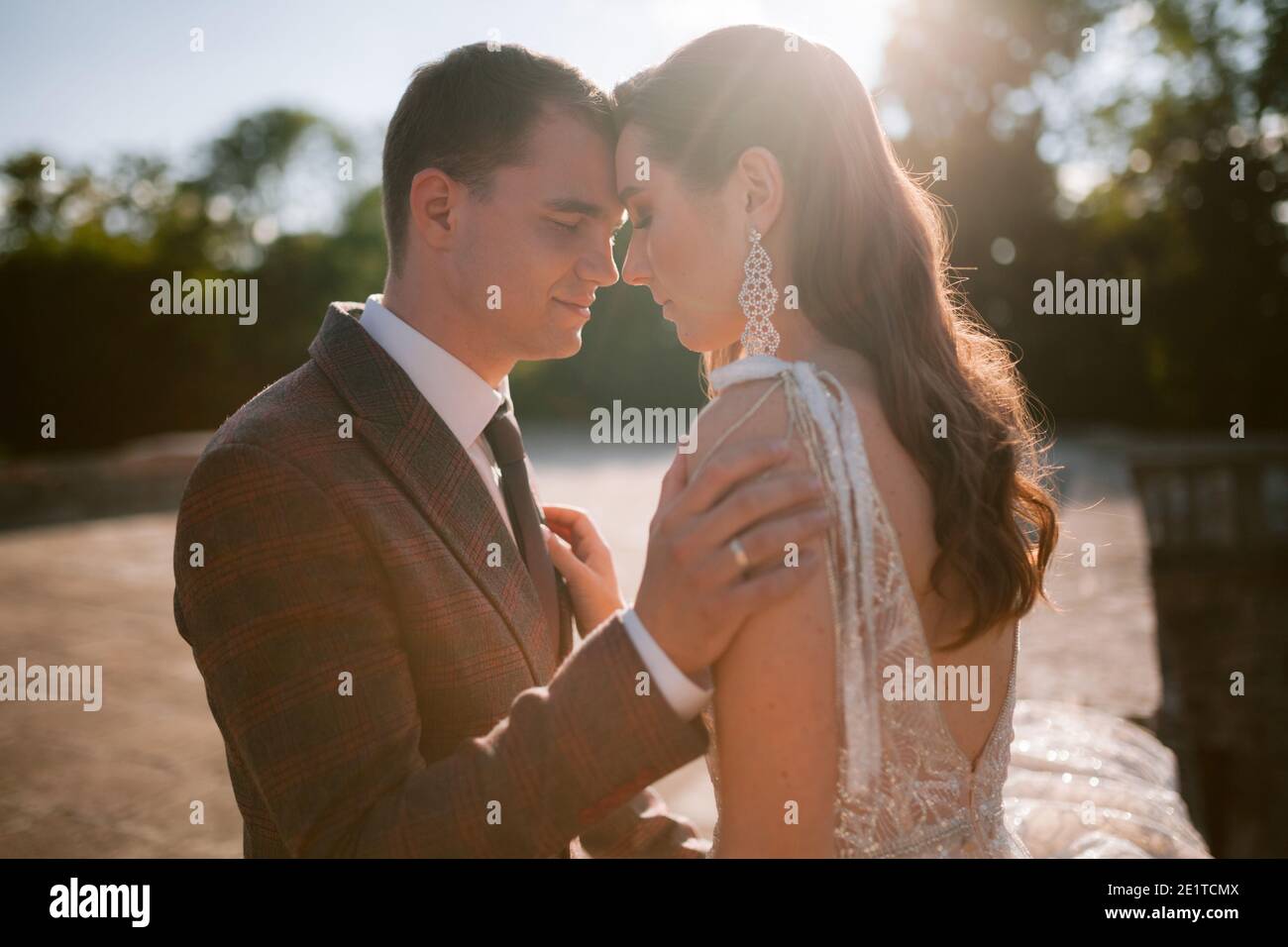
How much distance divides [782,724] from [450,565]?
725 mm

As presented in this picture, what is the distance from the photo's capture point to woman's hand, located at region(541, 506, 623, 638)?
2252 millimetres

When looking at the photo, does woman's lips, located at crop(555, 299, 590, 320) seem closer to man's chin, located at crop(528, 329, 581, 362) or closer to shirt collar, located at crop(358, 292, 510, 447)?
man's chin, located at crop(528, 329, 581, 362)

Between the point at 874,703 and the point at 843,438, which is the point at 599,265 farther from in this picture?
the point at 874,703

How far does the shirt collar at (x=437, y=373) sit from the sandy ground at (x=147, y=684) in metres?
1.70

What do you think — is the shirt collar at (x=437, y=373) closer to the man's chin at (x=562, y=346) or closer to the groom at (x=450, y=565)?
the groom at (x=450, y=565)

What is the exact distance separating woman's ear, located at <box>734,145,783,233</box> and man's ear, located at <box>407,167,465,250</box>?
817mm

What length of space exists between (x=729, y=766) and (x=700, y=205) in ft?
3.51

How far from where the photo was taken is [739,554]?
1.33 m

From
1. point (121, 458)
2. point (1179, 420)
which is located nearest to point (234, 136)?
point (121, 458)

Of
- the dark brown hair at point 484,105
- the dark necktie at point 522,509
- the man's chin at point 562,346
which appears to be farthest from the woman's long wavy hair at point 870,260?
the dark necktie at point 522,509

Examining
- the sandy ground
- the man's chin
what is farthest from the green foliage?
the man's chin

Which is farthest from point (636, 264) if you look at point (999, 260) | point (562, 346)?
point (999, 260)

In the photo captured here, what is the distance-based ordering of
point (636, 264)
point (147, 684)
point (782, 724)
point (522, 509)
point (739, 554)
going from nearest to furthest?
1. point (739, 554)
2. point (782, 724)
3. point (636, 264)
4. point (522, 509)
5. point (147, 684)
